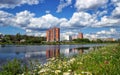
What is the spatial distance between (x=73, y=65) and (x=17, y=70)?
4534mm

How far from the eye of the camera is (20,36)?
194250mm

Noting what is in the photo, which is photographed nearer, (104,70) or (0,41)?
(104,70)

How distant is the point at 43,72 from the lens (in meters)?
7.85

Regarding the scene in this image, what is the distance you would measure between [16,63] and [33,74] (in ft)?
19.8

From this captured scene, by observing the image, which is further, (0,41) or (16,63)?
(0,41)

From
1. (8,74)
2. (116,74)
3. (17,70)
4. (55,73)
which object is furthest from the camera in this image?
(17,70)

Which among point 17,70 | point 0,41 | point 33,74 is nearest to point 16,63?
point 17,70

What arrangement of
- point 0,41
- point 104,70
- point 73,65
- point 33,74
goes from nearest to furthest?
point 104,70 < point 33,74 < point 73,65 < point 0,41

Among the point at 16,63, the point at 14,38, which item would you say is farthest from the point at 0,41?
the point at 16,63

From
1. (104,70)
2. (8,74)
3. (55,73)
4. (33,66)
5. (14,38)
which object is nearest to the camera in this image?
(55,73)

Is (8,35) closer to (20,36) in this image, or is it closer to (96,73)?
(20,36)

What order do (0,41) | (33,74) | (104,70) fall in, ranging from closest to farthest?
(104,70), (33,74), (0,41)

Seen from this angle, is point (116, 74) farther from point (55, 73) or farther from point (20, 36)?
point (20, 36)

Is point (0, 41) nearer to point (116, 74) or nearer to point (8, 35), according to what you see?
point (8, 35)
